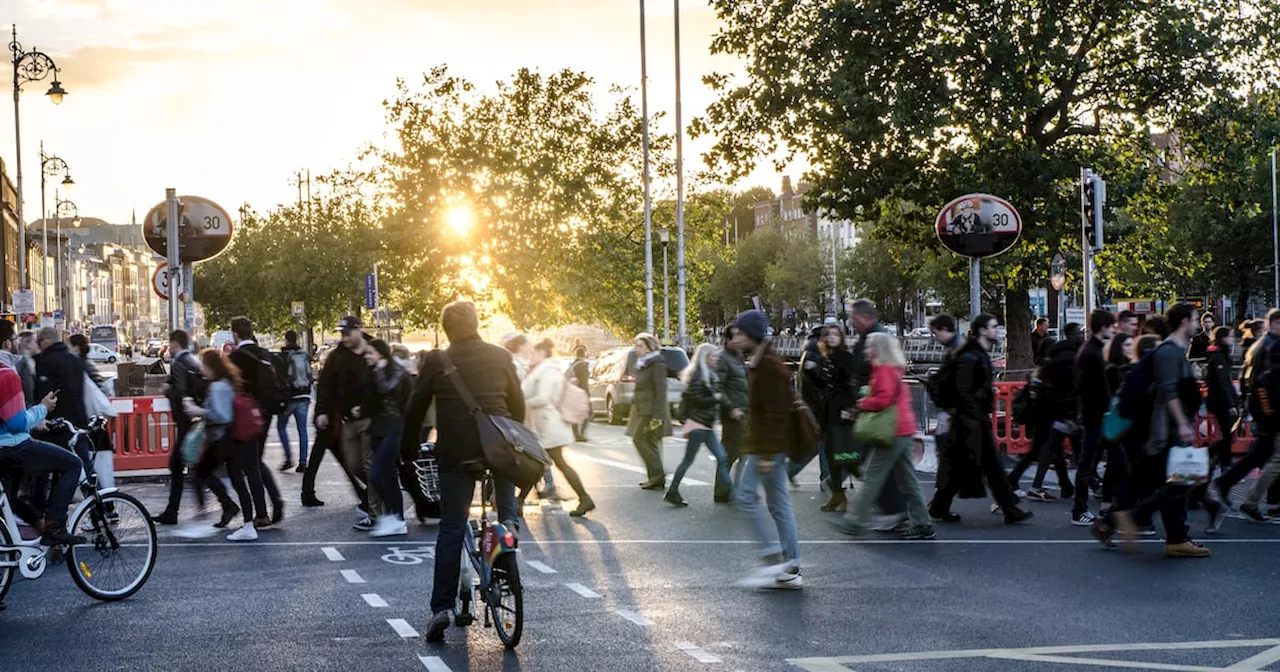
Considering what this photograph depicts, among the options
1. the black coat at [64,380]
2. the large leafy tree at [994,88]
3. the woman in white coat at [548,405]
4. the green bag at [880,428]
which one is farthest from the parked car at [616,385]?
the green bag at [880,428]

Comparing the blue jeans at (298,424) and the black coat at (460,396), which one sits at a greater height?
the black coat at (460,396)

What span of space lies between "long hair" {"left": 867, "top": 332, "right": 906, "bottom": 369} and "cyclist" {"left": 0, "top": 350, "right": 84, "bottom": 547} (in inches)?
228

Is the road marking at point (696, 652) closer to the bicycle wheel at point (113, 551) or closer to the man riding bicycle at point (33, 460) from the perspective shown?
the bicycle wheel at point (113, 551)

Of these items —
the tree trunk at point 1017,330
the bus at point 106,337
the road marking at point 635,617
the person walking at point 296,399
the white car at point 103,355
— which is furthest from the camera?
the bus at point 106,337

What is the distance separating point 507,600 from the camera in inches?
315

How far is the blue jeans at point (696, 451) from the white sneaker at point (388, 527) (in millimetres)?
3008

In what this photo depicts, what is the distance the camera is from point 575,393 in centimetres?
1473

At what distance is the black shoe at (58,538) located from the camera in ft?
32.1

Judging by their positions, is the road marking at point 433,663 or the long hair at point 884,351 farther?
the long hair at point 884,351

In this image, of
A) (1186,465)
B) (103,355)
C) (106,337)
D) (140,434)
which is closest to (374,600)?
(1186,465)

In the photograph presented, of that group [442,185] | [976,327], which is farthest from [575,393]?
[442,185]

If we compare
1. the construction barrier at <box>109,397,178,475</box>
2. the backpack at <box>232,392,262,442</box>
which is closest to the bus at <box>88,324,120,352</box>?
the construction barrier at <box>109,397,178,475</box>

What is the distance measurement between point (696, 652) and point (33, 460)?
4.78 m

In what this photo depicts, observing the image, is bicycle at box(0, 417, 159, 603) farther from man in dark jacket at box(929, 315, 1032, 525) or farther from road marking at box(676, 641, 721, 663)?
man in dark jacket at box(929, 315, 1032, 525)
